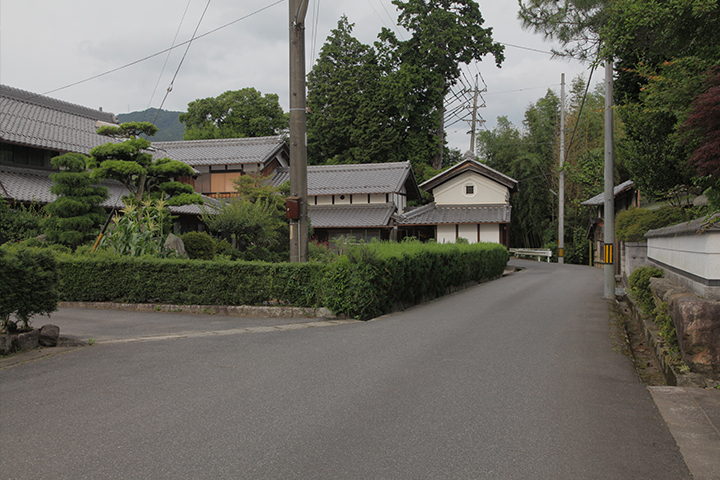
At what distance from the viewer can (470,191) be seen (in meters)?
37.3

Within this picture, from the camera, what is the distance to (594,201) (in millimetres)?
30188

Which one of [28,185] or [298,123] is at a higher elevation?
[298,123]

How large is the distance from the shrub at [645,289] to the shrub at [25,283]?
9756 millimetres

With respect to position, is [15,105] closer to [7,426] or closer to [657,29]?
[7,426]

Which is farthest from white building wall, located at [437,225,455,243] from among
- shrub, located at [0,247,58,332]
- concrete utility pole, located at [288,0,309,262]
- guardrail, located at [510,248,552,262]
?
shrub, located at [0,247,58,332]

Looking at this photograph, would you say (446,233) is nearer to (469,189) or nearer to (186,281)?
(469,189)

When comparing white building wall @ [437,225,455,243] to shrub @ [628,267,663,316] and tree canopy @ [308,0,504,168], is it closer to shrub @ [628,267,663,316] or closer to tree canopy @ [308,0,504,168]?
tree canopy @ [308,0,504,168]

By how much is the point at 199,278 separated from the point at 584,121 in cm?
4096

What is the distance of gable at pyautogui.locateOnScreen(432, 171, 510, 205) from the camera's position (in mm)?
36875

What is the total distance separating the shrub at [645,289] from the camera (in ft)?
30.8

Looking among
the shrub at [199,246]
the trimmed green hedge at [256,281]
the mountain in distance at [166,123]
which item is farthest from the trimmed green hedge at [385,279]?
the mountain in distance at [166,123]

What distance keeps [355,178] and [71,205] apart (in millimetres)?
22637

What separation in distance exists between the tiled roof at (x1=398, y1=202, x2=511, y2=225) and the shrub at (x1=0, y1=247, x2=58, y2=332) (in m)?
27.8

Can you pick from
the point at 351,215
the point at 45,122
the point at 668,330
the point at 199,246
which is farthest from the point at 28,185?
the point at 668,330
